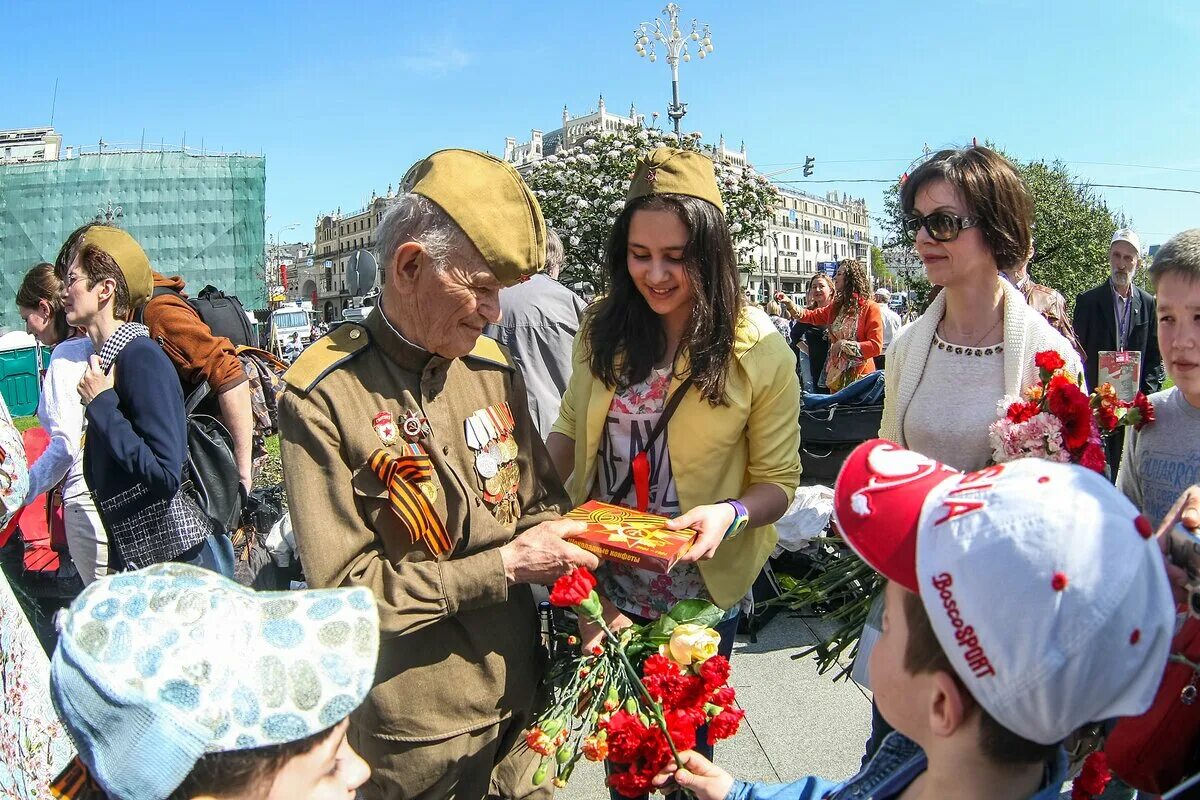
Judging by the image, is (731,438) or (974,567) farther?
(731,438)

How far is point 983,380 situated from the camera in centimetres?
214

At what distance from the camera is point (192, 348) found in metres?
3.57

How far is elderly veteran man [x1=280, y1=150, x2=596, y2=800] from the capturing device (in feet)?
4.99

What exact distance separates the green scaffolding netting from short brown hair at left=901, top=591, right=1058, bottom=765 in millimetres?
29274

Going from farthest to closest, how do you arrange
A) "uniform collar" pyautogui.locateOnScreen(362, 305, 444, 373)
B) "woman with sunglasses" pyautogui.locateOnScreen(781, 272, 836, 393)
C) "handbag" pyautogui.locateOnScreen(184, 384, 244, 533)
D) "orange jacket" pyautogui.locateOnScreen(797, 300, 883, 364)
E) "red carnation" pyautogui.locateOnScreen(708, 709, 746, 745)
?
"woman with sunglasses" pyautogui.locateOnScreen(781, 272, 836, 393) < "orange jacket" pyautogui.locateOnScreen(797, 300, 883, 364) < "handbag" pyautogui.locateOnScreen(184, 384, 244, 533) < "uniform collar" pyautogui.locateOnScreen(362, 305, 444, 373) < "red carnation" pyautogui.locateOnScreen(708, 709, 746, 745)

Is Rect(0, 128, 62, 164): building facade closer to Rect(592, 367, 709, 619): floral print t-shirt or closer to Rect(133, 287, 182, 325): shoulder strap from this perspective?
Rect(133, 287, 182, 325): shoulder strap

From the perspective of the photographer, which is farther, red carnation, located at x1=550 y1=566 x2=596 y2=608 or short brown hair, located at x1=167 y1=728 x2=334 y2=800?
red carnation, located at x1=550 y1=566 x2=596 y2=608

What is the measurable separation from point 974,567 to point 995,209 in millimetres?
1529

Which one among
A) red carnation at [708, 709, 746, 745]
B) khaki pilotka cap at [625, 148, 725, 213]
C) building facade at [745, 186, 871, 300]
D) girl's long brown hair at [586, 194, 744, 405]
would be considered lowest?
red carnation at [708, 709, 746, 745]

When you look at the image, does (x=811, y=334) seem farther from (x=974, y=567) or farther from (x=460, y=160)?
(x=974, y=567)

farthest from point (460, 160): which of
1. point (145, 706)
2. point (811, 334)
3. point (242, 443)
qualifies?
point (811, 334)

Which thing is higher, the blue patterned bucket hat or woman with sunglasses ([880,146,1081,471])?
woman with sunglasses ([880,146,1081,471])

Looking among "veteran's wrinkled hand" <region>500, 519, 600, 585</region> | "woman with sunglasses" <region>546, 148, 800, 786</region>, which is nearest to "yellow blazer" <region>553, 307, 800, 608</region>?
"woman with sunglasses" <region>546, 148, 800, 786</region>

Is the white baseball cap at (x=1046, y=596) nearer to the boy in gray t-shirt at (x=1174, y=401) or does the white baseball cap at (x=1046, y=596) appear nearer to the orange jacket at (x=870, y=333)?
the boy in gray t-shirt at (x=1174, y=401)
